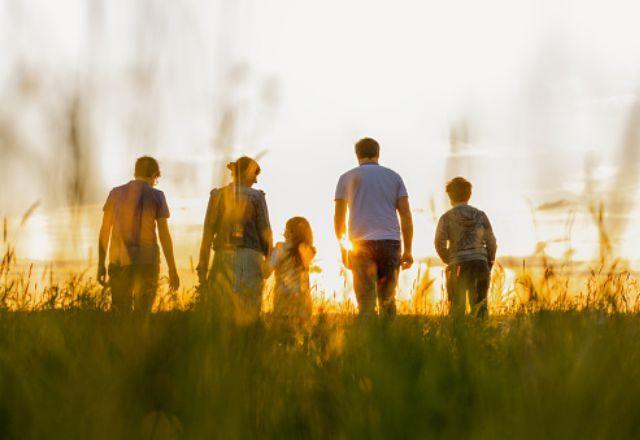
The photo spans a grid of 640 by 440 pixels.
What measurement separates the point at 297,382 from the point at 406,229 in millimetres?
4551

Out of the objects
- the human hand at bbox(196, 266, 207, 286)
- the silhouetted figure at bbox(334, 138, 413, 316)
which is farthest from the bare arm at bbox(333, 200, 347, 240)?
the human hand at bbox(196, 266, 207, 286)

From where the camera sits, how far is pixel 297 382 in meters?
2.83

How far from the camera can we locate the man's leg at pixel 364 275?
273 inches

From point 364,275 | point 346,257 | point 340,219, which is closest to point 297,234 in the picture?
point 340,219

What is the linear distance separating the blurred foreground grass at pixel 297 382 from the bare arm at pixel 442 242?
14.8ft

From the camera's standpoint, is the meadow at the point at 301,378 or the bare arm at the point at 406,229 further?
the bare arm at the point at 406,229

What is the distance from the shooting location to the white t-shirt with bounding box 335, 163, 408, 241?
7.11 metres

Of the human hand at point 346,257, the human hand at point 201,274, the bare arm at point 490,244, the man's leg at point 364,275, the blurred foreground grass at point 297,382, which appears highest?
the bare arm at point 490,244

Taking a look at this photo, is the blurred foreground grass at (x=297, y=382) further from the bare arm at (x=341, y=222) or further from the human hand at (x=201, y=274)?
the bare arm at (x=341, y=222)

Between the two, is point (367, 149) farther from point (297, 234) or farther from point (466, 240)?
point (466, 240)

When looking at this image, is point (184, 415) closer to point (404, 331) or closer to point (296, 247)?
point (404, 331)

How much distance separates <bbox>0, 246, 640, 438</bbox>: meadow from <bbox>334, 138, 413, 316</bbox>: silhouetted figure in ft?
11.3

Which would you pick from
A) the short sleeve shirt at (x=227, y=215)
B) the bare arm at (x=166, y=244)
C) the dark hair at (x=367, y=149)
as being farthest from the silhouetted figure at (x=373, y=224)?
the short sleeve shirt at (x=227, y=215)

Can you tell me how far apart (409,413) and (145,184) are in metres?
4.62
